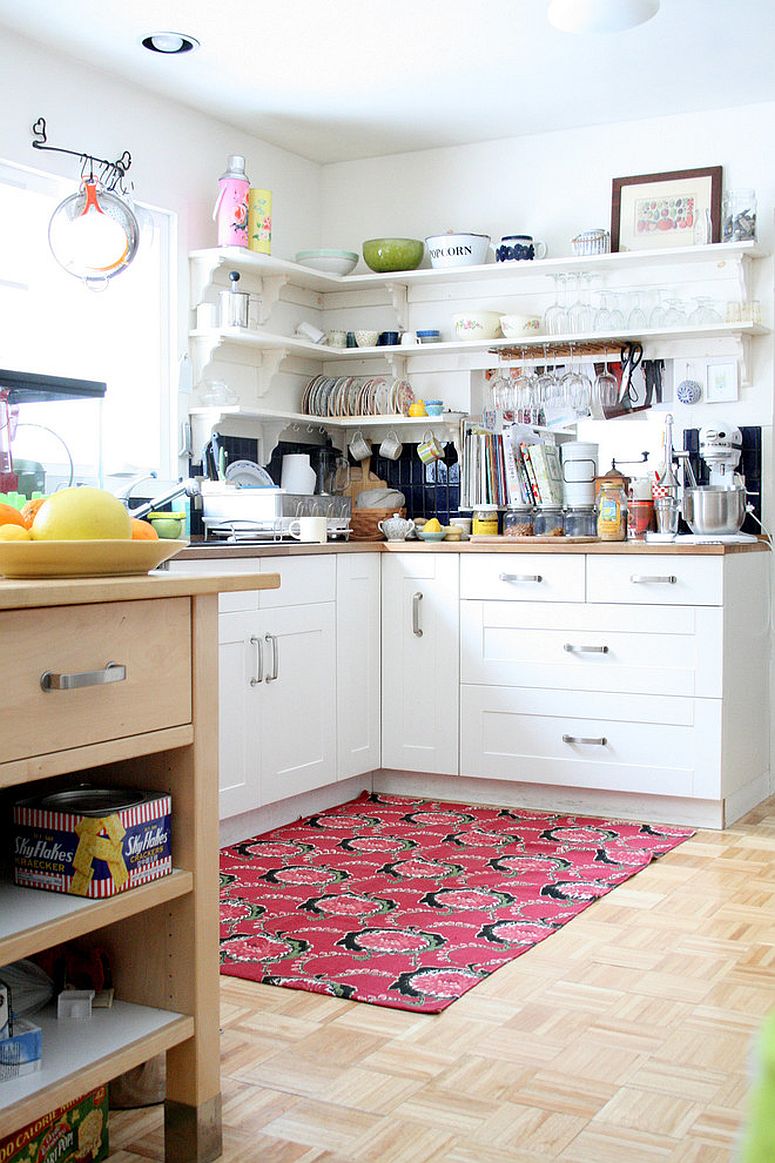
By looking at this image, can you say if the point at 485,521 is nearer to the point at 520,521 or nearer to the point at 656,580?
the point at 520,521

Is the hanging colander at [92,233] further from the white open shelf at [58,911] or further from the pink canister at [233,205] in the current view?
the white open shelf at [58,911]

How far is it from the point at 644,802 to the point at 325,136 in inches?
107

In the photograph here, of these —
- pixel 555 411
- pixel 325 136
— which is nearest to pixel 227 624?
pixel 555 411

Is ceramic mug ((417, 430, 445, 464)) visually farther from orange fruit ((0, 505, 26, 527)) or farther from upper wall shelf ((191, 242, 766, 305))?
orange fruit ((0, 505, 26, 527))

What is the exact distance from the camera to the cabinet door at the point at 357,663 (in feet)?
13.8

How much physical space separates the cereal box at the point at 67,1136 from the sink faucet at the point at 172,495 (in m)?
2.08

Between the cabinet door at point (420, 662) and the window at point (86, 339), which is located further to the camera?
the cabinet door at point (420, 662)

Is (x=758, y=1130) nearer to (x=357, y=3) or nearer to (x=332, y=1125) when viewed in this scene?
(x=332, y=1125)

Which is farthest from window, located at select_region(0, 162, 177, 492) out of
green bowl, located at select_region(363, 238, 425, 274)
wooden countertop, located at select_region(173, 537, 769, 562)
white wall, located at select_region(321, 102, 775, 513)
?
white wall, located at select_region(321, 102, 775, 513)

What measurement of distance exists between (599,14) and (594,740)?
6.89ft

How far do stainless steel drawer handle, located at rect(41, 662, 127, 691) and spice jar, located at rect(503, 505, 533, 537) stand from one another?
300 cm

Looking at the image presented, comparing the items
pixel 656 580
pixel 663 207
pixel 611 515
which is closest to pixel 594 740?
pixel 656 580

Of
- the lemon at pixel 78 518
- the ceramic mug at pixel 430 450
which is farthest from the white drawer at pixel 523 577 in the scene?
the lemon at pixel 78 518

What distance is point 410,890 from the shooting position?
3.29 m
